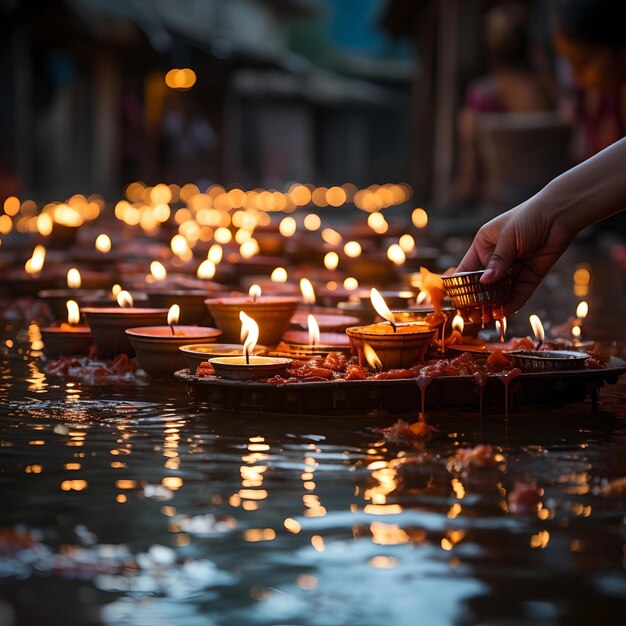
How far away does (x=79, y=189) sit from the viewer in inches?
867

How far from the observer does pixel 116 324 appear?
496cm

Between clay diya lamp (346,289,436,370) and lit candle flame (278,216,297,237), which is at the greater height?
lit candle flame (278,216,297,237)

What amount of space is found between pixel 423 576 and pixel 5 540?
0.95m

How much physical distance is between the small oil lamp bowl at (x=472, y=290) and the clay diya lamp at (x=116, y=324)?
1492 millimetres

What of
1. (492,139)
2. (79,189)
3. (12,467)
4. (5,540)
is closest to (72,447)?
(12,467)

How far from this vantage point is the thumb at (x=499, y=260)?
3994 mm

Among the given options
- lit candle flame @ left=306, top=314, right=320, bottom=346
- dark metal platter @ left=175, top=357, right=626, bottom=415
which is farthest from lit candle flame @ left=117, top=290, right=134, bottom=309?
dark metal platter @ left=175, top=357, right=626, bottom=415

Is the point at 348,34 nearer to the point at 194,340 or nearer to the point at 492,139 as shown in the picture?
the point at 492,139

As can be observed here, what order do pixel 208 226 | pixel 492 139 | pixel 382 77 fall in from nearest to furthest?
1. pixel 208 226
2. pixel 492 139
3. pixel 382 77

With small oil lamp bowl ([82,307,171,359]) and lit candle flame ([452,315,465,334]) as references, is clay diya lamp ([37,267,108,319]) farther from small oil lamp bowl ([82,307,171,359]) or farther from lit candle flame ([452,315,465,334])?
lit candle flame ([452,315,465,334])

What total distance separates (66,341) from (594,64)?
8.34m

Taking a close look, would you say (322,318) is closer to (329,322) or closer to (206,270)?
(329,322)

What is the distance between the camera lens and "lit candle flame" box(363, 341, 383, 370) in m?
4.11

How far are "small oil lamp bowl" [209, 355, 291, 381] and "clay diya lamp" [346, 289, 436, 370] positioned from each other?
288mm
